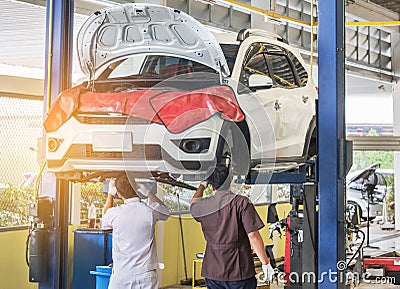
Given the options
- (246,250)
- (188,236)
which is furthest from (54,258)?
(188,236)

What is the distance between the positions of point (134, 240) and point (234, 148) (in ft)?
3.32

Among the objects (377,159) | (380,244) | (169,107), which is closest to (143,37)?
(169,107)

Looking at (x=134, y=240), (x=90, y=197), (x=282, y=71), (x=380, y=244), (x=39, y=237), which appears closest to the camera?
(x=134, y=240)

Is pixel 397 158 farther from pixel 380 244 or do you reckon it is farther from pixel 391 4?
pixel 391 4

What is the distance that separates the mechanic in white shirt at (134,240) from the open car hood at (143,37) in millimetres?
1007

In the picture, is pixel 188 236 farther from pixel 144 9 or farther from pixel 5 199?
pixel 144 9

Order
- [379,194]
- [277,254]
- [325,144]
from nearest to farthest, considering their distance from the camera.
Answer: [325,144]
[277,254]
[379,194]

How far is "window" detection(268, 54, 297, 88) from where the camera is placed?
595cm

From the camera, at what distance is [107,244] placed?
24.5 feet

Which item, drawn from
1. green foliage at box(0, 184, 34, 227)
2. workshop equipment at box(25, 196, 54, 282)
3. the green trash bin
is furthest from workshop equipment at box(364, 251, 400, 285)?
workshop equipment at box(25, 196, 54, 282)

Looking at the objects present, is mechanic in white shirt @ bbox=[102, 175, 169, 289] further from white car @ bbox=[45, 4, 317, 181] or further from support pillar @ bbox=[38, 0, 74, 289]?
support pillar @ bbox=[38, 0, 74, 289]

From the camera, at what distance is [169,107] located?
14.4 feet

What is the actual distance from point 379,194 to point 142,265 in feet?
44.7

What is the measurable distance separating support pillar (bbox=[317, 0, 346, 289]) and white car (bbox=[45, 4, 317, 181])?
591 millimetres
